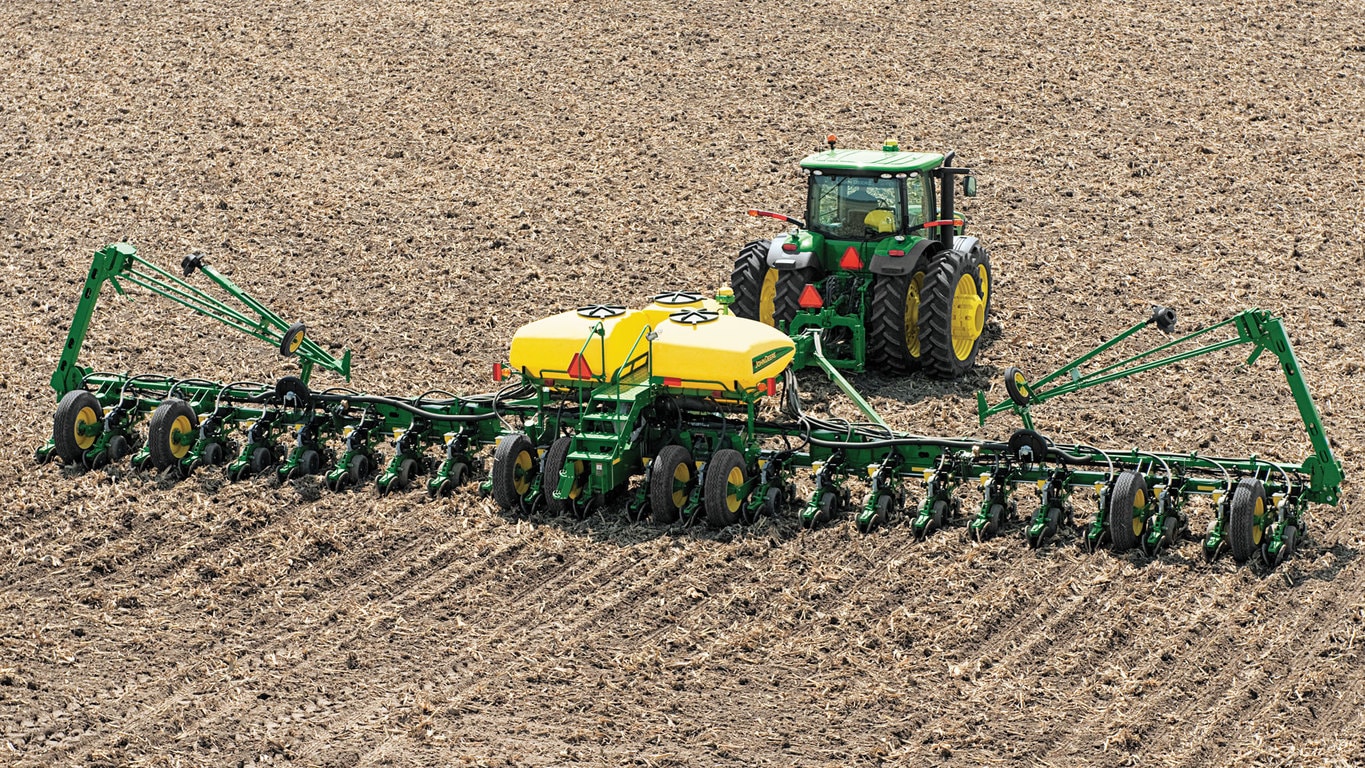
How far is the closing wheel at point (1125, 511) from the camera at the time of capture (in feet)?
33.1

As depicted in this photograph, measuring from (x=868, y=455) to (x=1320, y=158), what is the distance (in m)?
12.3

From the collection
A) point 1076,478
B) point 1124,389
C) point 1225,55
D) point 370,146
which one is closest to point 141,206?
point 370,146

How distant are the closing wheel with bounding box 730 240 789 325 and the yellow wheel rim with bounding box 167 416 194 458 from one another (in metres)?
4.90

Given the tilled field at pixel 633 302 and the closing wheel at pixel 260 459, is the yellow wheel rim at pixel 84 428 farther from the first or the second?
the closing wheel at pixel 260 459

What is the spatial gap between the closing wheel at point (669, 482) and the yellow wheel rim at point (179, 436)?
3.54 m

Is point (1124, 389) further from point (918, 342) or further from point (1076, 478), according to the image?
point (1076, 478)

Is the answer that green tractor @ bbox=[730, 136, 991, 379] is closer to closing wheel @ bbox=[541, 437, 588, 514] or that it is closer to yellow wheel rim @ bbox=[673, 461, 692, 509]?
yellow wheel rim @ bbox=[673, 461, 692, 509]

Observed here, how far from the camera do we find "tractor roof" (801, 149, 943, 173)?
1430 cm

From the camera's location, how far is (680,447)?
1091cm

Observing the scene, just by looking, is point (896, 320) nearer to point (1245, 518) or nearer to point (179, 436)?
point (1245, 518)

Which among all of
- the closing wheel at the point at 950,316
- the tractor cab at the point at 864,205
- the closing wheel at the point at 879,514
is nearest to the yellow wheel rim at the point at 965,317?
the closing wheel at the point at 950,316

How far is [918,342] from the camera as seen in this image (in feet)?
46.8

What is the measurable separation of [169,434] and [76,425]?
2.45ft

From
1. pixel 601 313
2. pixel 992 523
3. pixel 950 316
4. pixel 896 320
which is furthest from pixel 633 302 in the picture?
pixel 992 523
